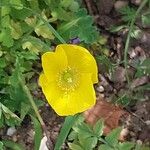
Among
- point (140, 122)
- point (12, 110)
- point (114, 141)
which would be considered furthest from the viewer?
point (140, 122)

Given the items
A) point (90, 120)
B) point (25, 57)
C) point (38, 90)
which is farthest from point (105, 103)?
point (25, 57)

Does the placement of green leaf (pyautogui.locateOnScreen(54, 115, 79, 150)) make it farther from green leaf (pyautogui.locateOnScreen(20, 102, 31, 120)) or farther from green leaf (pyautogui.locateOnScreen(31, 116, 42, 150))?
green leaf (pyautogui.locateOnScreen(20, 102, 31, 120))

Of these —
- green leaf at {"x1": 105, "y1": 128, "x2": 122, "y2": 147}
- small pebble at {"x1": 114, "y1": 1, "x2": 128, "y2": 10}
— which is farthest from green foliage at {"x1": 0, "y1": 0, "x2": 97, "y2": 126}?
green leaf at {"x1": 105, "y1": 128, "x2": 122, "y2": 147}

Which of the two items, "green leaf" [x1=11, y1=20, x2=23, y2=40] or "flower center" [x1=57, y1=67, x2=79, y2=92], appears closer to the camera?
"flower center" [x1=57, y1=67, x2=79, y2=92]

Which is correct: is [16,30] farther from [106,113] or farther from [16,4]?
[106,113]

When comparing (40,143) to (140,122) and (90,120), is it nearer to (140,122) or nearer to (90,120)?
(90,120)

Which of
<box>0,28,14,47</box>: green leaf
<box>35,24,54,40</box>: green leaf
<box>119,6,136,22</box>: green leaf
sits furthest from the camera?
<box>119,6,136,22</box>: green leaf

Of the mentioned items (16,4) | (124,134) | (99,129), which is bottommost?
(124,134)

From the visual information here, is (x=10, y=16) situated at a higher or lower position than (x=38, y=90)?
higher

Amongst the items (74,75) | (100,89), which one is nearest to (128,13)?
(100,89)
